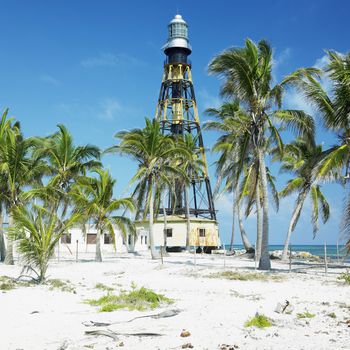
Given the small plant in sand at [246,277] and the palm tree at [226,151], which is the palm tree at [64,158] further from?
the small plant in sand at [246,277]

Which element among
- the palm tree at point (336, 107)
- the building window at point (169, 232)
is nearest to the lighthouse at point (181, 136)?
the building window at point (169, 232)

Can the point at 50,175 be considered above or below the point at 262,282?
above

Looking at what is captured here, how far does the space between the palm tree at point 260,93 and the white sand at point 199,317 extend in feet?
22.4

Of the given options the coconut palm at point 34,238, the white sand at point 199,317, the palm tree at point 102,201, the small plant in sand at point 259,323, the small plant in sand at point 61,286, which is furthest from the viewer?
the palm tree at point 102,201

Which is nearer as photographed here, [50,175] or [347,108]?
[347,108]

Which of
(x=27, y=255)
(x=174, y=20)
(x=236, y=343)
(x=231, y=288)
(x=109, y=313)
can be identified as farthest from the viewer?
(x=174, y=20)

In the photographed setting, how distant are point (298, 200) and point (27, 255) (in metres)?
19.6

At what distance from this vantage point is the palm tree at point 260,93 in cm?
1928

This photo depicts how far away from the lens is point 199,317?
8391 millimetres

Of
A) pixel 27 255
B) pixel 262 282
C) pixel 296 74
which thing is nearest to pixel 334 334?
pixel 262 282

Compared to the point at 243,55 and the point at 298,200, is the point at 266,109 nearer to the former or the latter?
the point at 243,55

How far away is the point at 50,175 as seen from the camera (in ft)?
87.7

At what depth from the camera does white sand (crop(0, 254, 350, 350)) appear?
6488 mm

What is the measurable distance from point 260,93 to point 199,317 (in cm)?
1375
